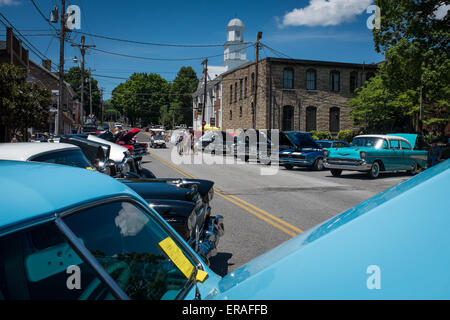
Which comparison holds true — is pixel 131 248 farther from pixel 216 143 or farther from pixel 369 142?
pixel 216 143

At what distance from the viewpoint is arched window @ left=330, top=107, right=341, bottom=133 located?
150ft

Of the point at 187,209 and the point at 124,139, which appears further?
the point at 124,139

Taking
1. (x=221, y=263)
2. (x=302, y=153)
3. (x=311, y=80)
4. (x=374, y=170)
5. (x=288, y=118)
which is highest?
(x=311, y=80)

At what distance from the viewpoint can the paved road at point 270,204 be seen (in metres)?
6.26

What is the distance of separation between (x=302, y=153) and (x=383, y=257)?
1801cm

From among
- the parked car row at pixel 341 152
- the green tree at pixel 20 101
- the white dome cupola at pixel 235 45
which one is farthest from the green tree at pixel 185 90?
the green tree at pixel 20 101

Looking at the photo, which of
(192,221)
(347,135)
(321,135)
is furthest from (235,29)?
(192,221)

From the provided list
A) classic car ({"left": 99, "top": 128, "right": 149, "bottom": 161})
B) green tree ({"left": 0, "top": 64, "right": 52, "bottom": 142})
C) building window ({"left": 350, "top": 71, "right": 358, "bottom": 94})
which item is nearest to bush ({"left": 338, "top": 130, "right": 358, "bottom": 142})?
building window ({"left": 350, "top": 71, "right": 358, "bottom": 94})

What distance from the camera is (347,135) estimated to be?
1710 inches

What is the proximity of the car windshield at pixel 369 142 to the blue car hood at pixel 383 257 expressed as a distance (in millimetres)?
15438

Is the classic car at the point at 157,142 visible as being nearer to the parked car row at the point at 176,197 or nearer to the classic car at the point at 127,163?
the classic car at the point at 127,163
